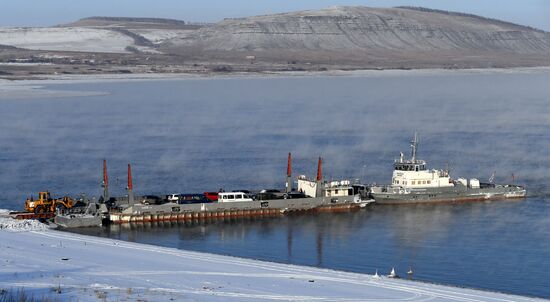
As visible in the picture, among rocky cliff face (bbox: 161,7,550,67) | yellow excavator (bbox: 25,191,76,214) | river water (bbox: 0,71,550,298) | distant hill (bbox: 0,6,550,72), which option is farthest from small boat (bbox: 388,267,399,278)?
rocky cliff face (bbox: 161,7,550,67)

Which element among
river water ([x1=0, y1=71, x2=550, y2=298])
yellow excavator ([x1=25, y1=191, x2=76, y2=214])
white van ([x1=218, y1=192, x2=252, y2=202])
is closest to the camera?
river water ([x1=0, y1=71, x2=550, y2=298])

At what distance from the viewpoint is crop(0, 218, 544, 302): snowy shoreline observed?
1762cm

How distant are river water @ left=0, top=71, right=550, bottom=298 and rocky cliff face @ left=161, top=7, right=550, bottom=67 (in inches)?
2640

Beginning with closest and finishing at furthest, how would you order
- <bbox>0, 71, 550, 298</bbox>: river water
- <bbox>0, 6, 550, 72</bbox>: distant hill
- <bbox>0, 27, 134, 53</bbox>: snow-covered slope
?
<bbox>0, 71, 550, 298</bbox>: river water
<bbox>0, 6, 550, 72</bbox>: distant hill
<bbox>0, 27, 134, 53</bbox>: snow-covered slope

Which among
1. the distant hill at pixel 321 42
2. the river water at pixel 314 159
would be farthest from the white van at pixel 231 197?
the distant hill at pixel 321 42

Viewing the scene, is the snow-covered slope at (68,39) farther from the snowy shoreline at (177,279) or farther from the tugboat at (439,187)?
the snowy shoreline at (177,279)

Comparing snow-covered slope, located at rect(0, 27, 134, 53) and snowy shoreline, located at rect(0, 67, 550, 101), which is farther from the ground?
snow-covered slope, located at rect(0, 27, 134, 53)

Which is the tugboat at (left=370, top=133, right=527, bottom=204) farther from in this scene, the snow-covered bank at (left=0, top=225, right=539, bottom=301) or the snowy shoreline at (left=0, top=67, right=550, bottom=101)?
the snowy shoreline at (left=0, top=67, right=550, bottom=101)

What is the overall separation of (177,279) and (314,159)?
73.3ft

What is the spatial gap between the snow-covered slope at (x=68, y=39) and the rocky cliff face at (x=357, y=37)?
8.17 metres

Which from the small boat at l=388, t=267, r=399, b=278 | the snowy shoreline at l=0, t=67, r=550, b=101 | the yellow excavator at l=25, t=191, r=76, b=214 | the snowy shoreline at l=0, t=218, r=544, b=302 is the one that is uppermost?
the snowy shoreline at l=0, t=67, r=550, b=101

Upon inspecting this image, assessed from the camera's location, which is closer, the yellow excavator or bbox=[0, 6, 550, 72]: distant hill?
the yellow excavator

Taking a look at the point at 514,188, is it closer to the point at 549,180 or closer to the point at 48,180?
the point at 549,180

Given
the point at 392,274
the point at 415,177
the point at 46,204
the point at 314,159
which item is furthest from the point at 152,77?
the point at 392,274
